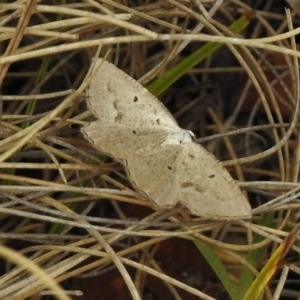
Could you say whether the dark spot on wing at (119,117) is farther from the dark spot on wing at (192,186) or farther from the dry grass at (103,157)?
the dark spot on wing at (192,186)

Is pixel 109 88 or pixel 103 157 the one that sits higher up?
pixel 109 88

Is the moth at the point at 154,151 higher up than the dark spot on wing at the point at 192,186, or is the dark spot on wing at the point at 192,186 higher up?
the moth at the point at 154,151

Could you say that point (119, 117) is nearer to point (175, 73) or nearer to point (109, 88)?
point (109, 88)

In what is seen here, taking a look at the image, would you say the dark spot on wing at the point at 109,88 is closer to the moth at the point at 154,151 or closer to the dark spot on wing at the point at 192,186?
the moth at the point at 154,151

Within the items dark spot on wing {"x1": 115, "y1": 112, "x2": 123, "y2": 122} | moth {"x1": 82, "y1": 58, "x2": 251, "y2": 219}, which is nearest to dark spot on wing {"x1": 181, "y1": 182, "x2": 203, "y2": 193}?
moth {"x1": 82, "y1": 58, "x2": 251, "y2": 219}

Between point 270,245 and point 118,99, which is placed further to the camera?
point 270,245

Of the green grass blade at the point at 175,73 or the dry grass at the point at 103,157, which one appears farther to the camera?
the green grass blade at the point at 175,73

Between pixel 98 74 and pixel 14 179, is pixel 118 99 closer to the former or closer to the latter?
pixel 98 74

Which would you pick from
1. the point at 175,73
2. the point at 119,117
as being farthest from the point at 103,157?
the point at 175,73

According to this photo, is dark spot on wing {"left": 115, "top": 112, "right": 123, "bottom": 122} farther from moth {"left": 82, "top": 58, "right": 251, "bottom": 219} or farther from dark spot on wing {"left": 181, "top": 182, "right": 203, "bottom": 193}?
dark spot on wing {"left": 181, "top": 182, "right": 203, "bottom": 193}

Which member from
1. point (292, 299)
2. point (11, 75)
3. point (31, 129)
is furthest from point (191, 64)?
point (292, 299)

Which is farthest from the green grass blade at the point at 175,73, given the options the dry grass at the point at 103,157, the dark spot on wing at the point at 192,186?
the dark spot on wing at the point at 192,186
